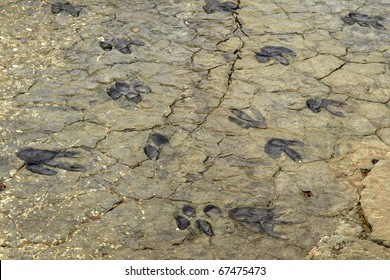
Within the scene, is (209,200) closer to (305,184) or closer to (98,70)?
(305,184)

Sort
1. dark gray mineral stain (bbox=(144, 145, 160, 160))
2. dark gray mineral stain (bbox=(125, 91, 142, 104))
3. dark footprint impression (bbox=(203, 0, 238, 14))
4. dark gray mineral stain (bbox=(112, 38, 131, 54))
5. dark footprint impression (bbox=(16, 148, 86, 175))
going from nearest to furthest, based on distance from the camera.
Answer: dark footprint impression (bbox=(16, 148, 86, 175)) < dark gray mineral stain (bbox=(144, 145, 160, 160)) < dark gray mineral stain (bbox=(125, 91, 142, 104)) < dark gray mineral stain (bbox=(112, 38, 131, 54)) < dark footprint impression (bbox=(203, 0, 238, 14))

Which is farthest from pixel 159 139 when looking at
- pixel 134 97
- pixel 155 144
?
pixel 134 97

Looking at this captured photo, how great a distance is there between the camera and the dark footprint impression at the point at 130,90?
3.83m

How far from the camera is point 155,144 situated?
140 inches

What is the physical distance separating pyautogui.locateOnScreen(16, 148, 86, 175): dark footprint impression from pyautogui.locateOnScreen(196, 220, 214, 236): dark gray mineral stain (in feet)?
1.84

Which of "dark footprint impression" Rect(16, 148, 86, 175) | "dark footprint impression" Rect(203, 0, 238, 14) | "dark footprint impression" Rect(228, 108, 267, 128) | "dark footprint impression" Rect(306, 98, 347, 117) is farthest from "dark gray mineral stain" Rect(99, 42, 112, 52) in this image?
"dark footprint impression" Rect(306, 98, 347, 117)

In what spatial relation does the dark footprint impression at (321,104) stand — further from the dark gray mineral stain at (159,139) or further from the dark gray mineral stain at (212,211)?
the dark gray mineral stain at (212,211)

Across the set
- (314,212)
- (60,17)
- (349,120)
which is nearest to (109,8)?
(60,17)

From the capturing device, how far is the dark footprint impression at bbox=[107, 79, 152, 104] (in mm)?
3826

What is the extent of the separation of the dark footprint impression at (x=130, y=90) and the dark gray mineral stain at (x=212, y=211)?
802 millimetres

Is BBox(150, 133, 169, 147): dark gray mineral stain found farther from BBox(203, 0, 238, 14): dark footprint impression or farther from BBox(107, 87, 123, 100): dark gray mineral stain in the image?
BBox(203, 0, 238, 14): dark footprint impression

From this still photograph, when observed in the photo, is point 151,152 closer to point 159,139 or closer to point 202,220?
point 159,139
